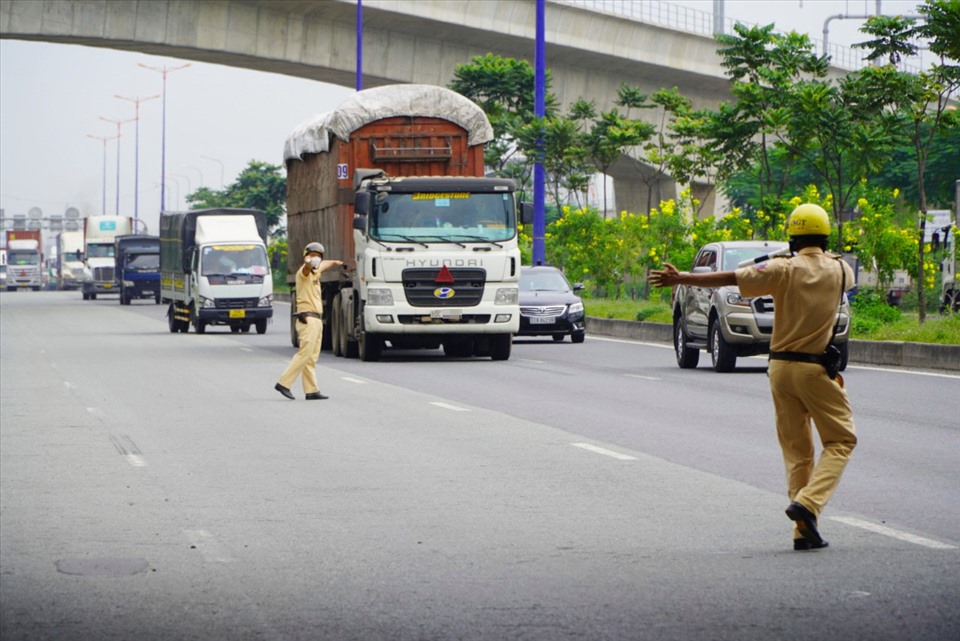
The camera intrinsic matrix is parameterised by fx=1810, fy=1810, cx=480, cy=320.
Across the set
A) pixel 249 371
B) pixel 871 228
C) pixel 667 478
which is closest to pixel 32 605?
pixel 667 478

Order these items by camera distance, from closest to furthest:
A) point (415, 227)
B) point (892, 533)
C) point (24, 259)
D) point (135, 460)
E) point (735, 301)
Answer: point (892, 533) < point (135, 460) < point (735, 301) < point (415, 227) < point (24, 259)

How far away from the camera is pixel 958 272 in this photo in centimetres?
4022

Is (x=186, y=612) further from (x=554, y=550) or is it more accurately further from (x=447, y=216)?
(x=447, y=216)

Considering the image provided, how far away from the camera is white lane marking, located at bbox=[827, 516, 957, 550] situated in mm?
9234

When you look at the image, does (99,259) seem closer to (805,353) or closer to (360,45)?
(360,45)

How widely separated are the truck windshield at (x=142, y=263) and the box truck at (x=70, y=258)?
25.9 meters

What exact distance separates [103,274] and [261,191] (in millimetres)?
29346

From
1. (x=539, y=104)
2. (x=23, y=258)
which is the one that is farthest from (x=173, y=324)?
(x=23, y=258)

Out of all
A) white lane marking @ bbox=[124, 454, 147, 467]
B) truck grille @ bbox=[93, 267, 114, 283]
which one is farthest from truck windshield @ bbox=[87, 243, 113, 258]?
white lane marking @ bbox=[124, 454, 147, 467]

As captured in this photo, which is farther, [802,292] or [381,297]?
[381,297]

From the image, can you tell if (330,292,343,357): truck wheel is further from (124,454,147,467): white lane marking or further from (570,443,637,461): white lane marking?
(124,454,147,467): white lane marking

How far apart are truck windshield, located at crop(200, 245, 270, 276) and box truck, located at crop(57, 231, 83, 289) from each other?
56099mm

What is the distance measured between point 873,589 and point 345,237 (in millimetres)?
22133

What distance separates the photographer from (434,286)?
1083 inches
